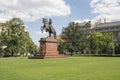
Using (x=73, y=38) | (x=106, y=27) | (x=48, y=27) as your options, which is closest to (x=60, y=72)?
(x=48, y=27)

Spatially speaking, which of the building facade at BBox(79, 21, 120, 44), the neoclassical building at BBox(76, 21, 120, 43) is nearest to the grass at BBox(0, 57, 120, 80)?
the building facade at BBox(79, 21, 120, 44)

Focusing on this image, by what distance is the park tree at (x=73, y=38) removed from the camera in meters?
94.7

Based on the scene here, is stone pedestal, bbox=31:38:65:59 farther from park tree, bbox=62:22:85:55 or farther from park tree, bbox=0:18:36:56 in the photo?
park tree, bbox=62:22:85:55

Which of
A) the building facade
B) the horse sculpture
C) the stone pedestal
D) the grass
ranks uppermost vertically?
the building facade

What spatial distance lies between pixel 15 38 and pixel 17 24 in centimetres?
432

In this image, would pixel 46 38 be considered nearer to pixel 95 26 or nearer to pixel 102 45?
pixel 102 45

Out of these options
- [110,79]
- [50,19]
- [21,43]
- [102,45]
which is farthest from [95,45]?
[110,79]

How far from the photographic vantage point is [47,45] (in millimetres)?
44938

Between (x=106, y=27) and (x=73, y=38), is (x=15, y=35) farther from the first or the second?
(x=106, y=27)

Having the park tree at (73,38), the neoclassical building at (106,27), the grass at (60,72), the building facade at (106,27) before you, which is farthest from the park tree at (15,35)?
the neoclassical building at (106,27)

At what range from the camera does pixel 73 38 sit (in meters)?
96.0

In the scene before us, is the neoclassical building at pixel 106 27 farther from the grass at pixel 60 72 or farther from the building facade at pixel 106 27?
the grass at pixel 60 72

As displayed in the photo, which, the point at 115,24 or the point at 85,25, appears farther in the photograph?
the point at 85,25

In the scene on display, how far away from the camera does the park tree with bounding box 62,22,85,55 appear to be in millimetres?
94688
